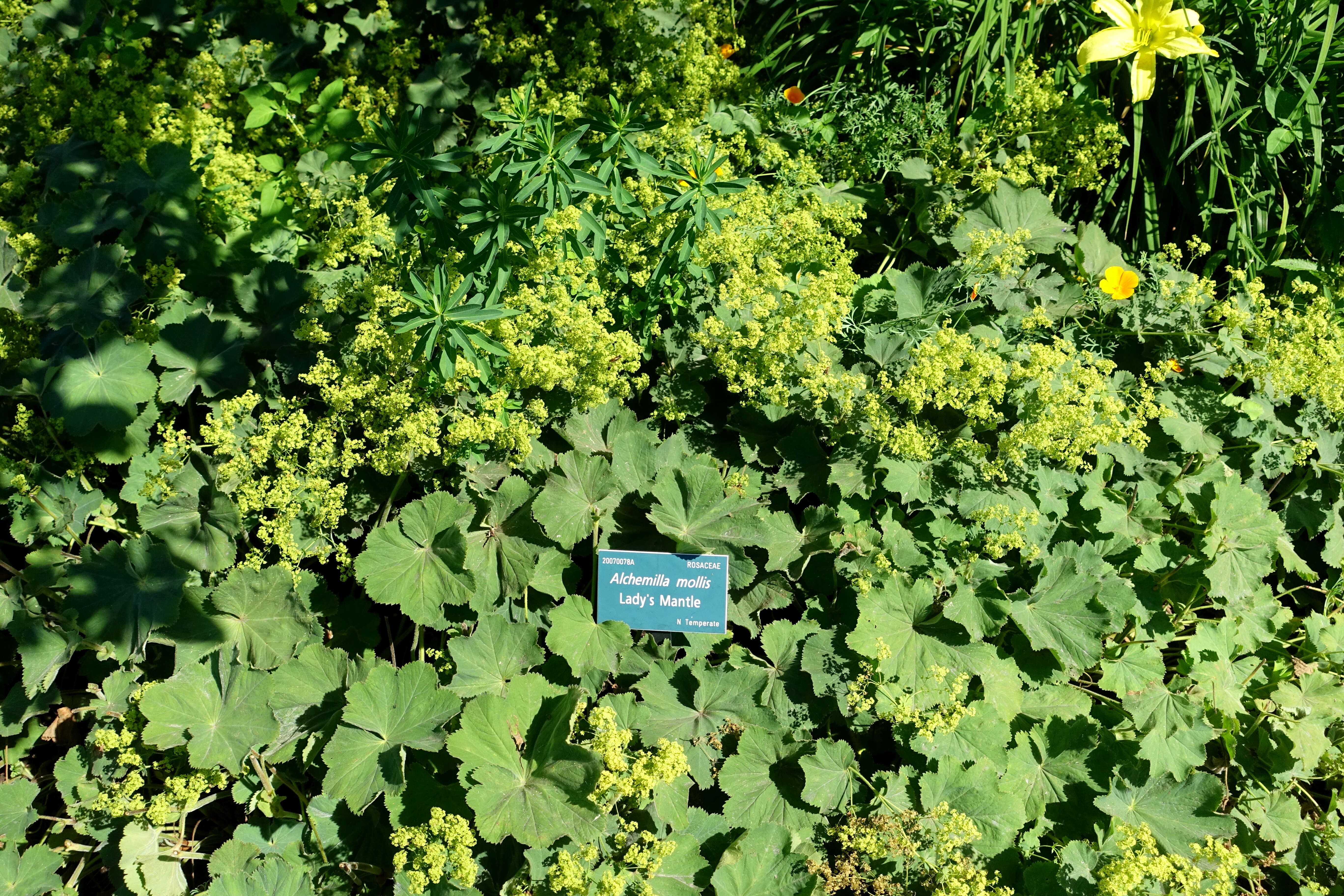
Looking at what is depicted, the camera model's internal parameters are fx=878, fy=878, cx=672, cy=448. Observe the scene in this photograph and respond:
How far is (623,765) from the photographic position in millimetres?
2307

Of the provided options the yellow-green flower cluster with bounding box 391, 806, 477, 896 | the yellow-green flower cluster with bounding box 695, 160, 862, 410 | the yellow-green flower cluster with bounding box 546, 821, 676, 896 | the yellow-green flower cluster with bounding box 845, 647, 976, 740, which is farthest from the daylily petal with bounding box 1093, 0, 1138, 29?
the yellow-green flower cluster with bounding box 391, 806, 477, 896

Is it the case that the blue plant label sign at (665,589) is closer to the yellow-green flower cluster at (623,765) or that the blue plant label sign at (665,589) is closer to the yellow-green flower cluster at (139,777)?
the yellow-green flower cluster at (623,765)

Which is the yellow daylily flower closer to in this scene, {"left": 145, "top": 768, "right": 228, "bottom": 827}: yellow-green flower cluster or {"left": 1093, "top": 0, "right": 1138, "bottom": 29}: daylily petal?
{"left": 1093, "top": 0, "right": 1138, "bottom": 29}: daylily petal

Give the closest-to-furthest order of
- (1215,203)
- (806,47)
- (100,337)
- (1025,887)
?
(1025,887)
(100,337)
(1215,203)
(806,47)

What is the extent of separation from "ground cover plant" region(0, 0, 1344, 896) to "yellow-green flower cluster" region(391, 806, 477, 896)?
15 millimetres

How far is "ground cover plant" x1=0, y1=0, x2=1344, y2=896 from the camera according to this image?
8.61 ft

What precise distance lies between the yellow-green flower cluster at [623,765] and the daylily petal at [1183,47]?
350 centimetres

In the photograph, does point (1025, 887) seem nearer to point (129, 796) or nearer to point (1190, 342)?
point (1190, 342)

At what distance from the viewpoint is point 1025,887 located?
99.6 inches

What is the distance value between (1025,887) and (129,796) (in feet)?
8.86

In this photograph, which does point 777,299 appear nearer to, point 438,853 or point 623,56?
point 623,56

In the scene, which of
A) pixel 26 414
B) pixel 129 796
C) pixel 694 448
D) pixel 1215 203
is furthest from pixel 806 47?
pixel 129 796

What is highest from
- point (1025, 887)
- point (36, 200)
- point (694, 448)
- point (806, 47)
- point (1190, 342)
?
point (806, 47)

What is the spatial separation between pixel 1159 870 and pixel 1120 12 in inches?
132
